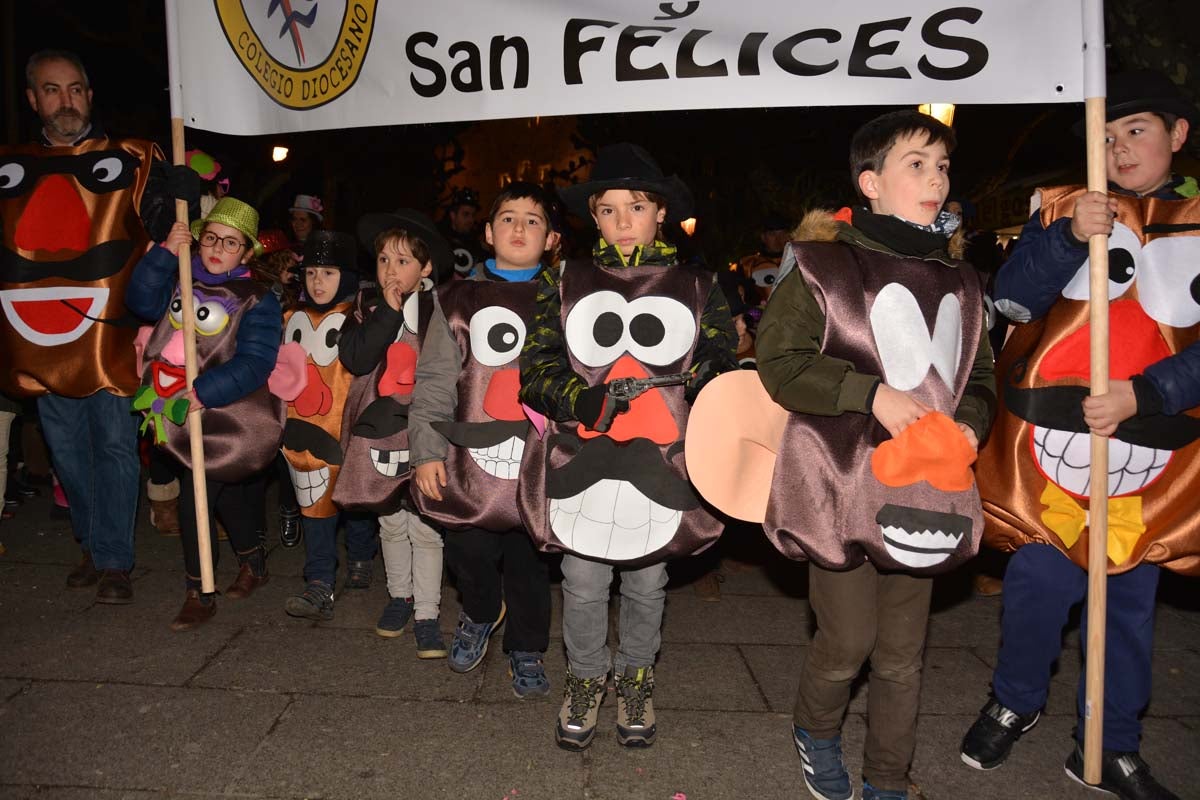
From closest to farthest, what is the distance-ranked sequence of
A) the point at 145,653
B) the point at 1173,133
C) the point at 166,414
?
the point at 1173,133 < the point at 145,653 < the point at 166,414

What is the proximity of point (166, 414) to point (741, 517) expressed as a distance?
2.67m

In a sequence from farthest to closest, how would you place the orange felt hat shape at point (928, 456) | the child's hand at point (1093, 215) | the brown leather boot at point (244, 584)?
the brown leather boot at point (244, 584), the child's hand at point (1093, 215), the orange felt hat shape at point (928, 456)

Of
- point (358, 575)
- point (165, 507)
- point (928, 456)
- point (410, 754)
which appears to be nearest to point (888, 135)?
point (928, 456)

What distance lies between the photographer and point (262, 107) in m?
3.41

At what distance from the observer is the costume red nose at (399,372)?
12.3 ft

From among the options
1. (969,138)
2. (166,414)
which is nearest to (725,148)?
(969,138)

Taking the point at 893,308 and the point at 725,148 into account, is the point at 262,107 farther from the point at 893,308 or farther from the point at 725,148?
the point at 725,148

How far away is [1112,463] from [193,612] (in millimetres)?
3702

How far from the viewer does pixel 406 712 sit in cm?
333

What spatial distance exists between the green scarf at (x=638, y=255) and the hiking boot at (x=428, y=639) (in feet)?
5.87

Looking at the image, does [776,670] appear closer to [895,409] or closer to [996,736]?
[996,736]

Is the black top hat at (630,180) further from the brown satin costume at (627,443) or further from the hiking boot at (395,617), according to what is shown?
the hiking boot at (395,617)

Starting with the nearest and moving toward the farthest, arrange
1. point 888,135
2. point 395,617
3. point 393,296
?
point 888,135
point 393,296
point 395,617

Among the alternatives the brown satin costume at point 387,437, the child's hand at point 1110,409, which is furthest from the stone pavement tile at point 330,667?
the child's hand at point 1110,409
